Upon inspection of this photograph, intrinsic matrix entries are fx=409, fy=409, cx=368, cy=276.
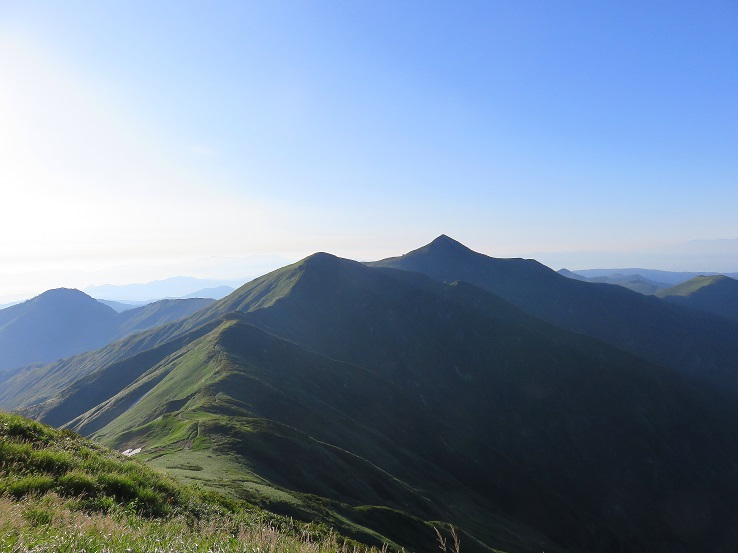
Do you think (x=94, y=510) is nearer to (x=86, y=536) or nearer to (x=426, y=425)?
(x=86, y=536)

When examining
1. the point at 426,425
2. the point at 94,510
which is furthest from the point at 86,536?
the point at 426,425

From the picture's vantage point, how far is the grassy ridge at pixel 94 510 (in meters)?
7.15

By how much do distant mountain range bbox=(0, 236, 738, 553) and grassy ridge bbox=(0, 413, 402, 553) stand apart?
14.7 metres

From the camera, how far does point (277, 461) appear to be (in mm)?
44594

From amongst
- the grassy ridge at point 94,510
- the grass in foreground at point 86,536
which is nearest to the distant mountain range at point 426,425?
the grassy ridge at point 94,510

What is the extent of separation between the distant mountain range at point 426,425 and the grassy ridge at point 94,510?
14689 mm

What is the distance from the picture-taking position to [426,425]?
117000 mm

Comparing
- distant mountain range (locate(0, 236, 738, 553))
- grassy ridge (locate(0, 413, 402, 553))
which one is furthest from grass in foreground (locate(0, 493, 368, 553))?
distant mountain range (locate(0, 236, 738, 553))

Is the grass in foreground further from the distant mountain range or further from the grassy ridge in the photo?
the distant mountain range

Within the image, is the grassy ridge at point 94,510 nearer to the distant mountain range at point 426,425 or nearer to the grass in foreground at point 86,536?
the grass in foreground at point 86,536

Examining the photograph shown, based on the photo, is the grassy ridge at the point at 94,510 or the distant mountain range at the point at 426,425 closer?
the grassy ridge at the point at 94,510

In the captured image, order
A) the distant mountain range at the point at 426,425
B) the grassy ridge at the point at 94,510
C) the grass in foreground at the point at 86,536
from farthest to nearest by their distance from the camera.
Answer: the distant mountain range at the point at 426,425, the grassy ridge at the point at 94,510, the grass in foreground at the point at 86,536

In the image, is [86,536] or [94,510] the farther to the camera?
[94,510]

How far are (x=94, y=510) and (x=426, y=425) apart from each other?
115 meters
